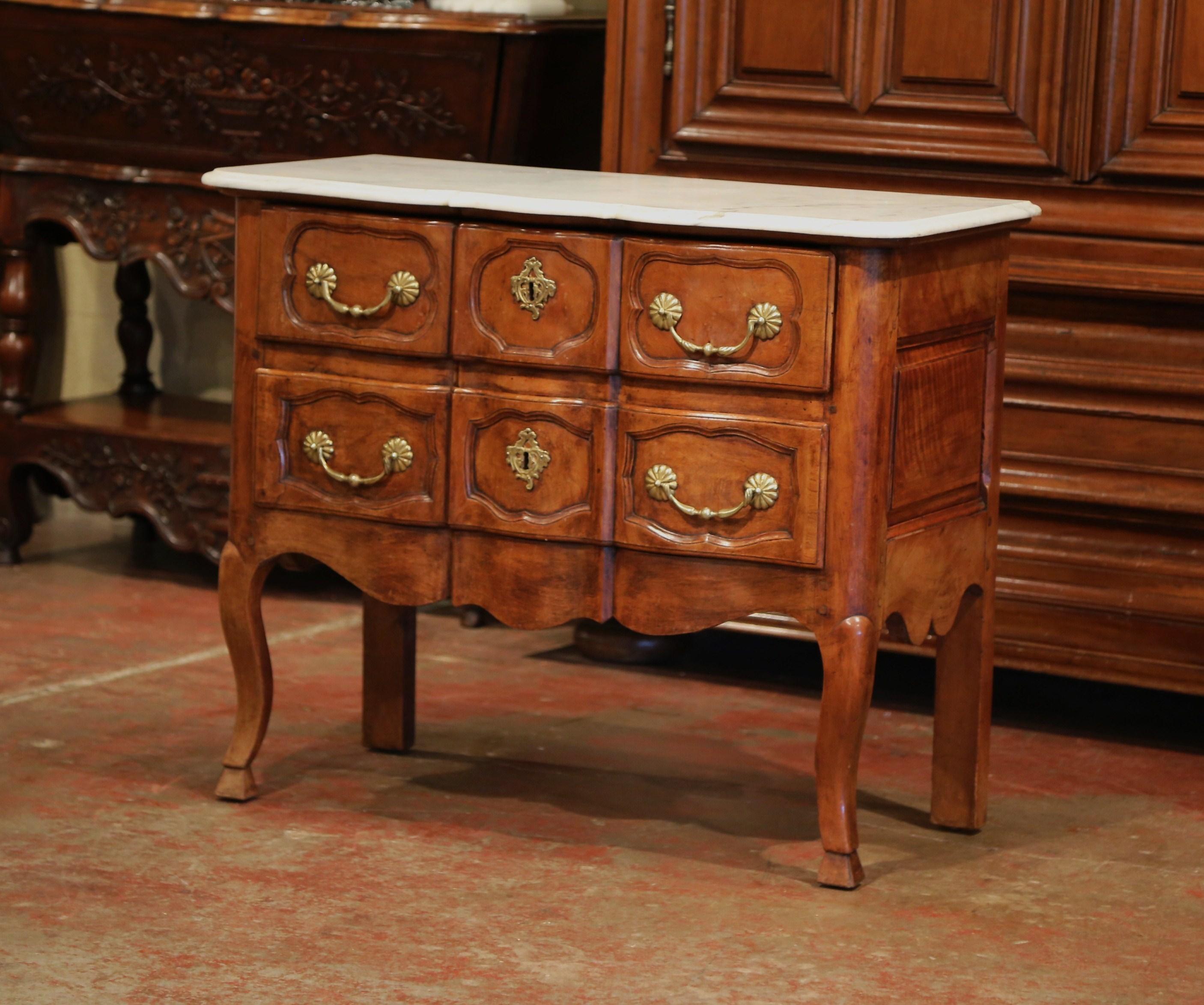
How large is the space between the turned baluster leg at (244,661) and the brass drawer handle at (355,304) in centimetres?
42

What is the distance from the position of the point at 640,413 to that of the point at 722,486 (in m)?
0.15

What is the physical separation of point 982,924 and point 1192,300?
1261mm

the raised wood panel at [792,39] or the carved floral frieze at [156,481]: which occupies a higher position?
the raised wood panel at [792,39]

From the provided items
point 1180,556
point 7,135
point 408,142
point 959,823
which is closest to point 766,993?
point 959,823

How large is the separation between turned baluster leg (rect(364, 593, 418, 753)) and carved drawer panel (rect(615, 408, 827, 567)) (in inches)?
26.2

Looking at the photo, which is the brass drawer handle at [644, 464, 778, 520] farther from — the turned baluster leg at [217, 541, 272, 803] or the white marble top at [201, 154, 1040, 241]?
the turned baluster leg at [217, 541, 272, 803]

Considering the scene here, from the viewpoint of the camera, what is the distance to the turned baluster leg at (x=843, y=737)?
8.86 ft

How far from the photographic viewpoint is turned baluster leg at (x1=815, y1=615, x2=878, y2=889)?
270 cm

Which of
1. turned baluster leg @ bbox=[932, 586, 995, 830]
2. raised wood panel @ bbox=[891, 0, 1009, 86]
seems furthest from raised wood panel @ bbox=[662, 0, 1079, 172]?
turned baluster leg @ bbox=[932, 586, 995, 830]

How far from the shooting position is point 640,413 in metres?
2.76

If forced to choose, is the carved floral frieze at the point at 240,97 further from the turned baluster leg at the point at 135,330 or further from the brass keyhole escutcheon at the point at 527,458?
the brass keyhole escutcheon at the point at 527,458

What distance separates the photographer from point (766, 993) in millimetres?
2432

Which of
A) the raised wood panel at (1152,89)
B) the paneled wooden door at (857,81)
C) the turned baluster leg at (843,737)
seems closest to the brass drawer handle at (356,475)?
the turned baluster leg at (843,737)

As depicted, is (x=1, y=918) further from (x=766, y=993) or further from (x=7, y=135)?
(x=7, y=135)
